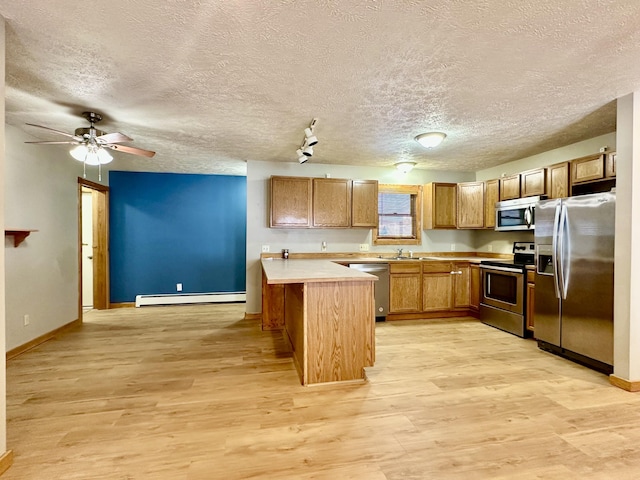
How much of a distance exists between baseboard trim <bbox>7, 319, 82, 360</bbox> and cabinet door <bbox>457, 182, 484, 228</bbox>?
5.92 metres

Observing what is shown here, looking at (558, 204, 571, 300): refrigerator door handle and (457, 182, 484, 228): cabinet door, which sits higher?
(457, 182, 484, 228): cabinet door

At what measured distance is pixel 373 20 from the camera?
159 centimetres

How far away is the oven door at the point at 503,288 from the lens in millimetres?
3821

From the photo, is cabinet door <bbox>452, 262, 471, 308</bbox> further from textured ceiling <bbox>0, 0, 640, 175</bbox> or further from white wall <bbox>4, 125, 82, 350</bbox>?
white wall <bbox>4, 125, 82, 350</bbox>

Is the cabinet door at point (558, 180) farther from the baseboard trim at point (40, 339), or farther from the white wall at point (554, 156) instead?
the baseboard trim at point (40, 339)

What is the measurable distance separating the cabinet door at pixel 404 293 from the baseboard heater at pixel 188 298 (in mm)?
2579

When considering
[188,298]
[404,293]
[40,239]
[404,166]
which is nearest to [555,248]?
[404,293]

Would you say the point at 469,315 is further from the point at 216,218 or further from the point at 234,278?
the point at 216,218

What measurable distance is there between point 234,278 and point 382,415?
4.27m

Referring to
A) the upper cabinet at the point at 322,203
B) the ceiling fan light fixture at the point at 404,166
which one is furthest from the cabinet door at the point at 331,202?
the ceiling fan light fixture at the point at 404,166

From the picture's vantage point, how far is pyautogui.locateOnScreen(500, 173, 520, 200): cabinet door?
13.7 ft

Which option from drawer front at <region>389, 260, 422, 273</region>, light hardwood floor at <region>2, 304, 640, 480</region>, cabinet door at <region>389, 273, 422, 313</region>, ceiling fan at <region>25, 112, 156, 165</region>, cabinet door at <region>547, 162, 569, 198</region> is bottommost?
light hardwood floor at <region>2, 304, 640, 480</region>

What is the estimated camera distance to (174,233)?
5.60 meters

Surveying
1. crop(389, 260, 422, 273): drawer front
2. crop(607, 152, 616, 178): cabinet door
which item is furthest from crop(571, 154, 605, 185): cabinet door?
crop(389, 260, 422, 273): drawer front
